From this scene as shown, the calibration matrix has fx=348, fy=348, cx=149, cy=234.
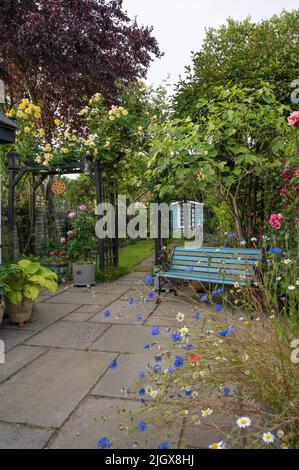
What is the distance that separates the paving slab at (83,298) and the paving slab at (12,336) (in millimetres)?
1283

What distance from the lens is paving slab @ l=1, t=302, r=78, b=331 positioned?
159 inches

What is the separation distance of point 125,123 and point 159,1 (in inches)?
87.5

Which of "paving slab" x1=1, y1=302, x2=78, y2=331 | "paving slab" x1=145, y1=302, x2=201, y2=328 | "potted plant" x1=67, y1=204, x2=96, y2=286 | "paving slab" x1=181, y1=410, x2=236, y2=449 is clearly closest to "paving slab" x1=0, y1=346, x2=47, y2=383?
"paving slab" x1=1, y1=302, x2=78, y2=331

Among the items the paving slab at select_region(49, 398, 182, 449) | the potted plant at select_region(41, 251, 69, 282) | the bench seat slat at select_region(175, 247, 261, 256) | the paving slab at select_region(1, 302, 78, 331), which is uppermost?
the bench seat slat at select_region(175, 247, 261, 256)

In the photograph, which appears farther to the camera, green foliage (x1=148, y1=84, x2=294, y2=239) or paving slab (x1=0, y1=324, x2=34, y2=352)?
green foliage (x1=148, y1=84, x2=294, y2=239)

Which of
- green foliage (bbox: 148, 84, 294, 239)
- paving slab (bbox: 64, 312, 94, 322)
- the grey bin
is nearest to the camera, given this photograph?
paving slab (bbox: 64, 312, 94, 322)

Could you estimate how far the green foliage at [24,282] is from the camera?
3.90 m

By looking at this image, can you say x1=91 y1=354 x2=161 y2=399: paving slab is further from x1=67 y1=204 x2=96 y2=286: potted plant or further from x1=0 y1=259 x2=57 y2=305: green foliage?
x1=67 y1=204 x2=96 y2=286: potted plant

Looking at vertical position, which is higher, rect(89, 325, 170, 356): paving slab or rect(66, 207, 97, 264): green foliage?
rect(66, 207, 97, 264): green foliage

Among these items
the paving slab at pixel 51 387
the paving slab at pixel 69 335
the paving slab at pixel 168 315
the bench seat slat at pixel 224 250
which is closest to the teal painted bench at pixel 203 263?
the bench seat slat at pixel 224 250

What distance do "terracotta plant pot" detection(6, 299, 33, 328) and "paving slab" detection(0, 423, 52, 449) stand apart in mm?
2024

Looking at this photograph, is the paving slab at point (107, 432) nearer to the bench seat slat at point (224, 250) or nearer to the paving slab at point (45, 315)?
the paving slab at point (45, 315)

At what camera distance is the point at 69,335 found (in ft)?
12.0

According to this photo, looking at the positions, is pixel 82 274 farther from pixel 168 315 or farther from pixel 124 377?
pixel 124 377
